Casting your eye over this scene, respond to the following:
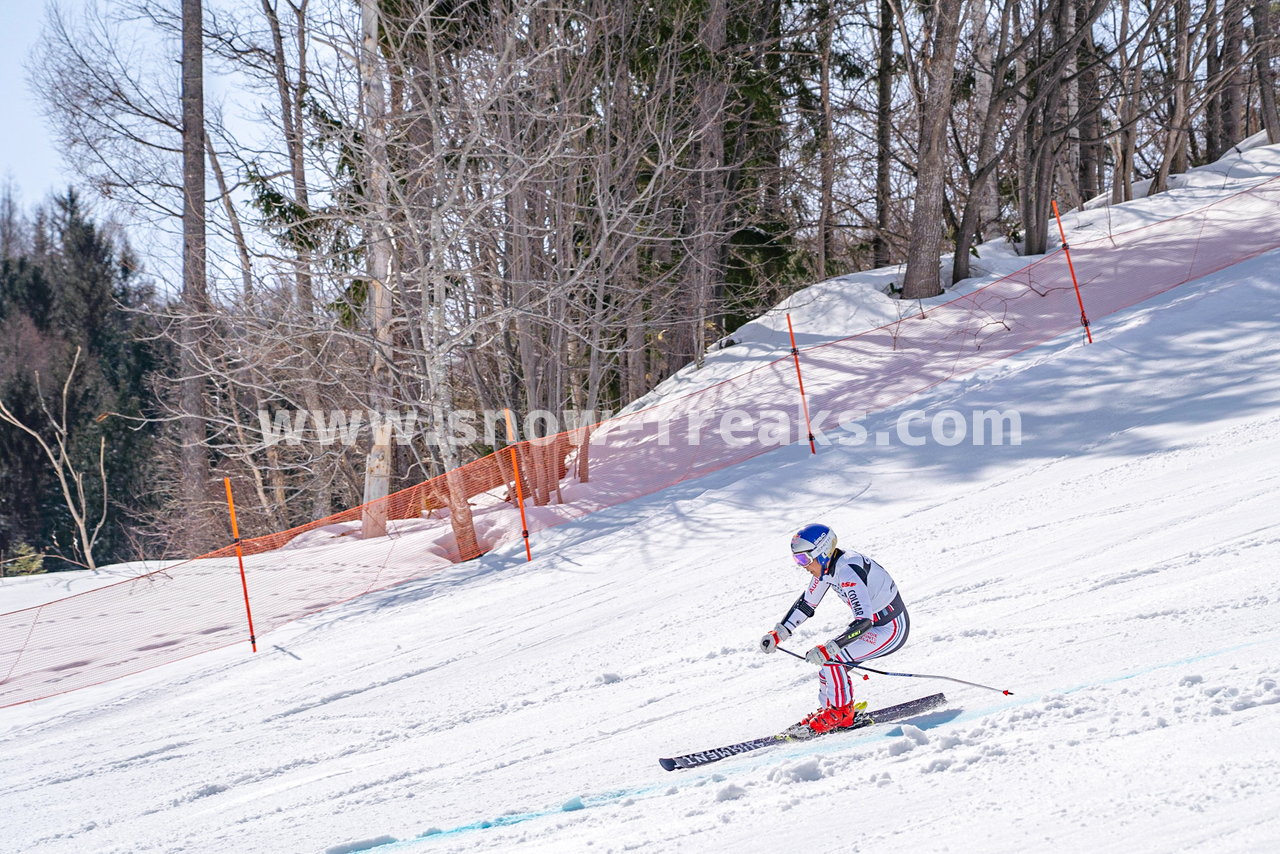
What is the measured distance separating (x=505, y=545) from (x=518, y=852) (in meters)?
7.64

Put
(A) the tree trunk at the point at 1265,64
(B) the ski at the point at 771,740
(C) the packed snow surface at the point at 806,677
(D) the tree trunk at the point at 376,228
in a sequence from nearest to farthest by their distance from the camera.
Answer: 1. (C) the packed snow surface at the point at 806,677
2. (B) the ski at the point at 771,740
3. (D) the tree trunk at the point at 376,228
4. (A) the tree trunk at the point at 1265,64

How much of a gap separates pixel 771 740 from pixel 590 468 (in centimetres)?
897

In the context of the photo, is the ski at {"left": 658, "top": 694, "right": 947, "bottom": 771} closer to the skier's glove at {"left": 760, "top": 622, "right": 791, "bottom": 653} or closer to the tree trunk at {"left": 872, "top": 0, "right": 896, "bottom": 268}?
the skier's glove at {"left": 760, "top": 622, "right": 791, "bottom": 653}

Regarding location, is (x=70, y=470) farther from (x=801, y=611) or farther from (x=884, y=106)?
(x=884, y=106)

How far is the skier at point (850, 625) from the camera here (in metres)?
5.16

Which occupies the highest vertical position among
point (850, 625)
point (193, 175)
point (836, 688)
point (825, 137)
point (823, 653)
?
point (825, 137)

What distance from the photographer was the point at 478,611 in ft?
31.6

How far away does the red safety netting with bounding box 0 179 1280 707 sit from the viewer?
10500 mm

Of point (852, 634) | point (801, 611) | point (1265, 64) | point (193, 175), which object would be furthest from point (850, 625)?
point (1265, 64)

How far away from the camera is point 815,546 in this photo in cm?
526

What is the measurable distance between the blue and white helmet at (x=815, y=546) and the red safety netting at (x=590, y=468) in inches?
273

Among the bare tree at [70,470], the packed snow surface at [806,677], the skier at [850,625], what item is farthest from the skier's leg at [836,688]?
the bare tree at [70,470]

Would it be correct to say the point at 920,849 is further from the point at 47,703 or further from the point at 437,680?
the point at 47,703

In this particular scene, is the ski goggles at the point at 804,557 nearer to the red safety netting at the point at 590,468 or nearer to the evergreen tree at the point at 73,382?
the red safety netting at the point at 590,468
